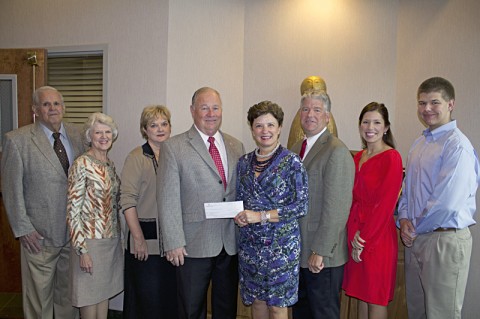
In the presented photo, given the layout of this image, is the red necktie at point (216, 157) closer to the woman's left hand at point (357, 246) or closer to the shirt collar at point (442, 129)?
the woman's left hand at point (357, 246)

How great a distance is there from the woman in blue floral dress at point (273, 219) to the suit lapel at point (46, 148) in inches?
54.9

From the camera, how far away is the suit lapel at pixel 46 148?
2.72 meters

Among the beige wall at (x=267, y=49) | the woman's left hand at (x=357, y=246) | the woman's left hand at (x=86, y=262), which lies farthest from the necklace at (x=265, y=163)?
the beige wall at (x=267, y=49)

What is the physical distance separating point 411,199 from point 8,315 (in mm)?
3158

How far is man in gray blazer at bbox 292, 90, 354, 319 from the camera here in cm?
211

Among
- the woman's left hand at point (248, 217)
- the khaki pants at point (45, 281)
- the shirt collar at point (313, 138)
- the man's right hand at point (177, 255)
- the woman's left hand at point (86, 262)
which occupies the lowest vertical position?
the khaki pants at point (45, 281)

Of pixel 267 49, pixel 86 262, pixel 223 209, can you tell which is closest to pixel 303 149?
pixel 223 209

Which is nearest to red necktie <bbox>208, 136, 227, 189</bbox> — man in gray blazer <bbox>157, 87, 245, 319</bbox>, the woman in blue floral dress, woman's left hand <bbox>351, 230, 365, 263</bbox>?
man in gray blazer <bbox>157, 87, 245, 319</bbox>

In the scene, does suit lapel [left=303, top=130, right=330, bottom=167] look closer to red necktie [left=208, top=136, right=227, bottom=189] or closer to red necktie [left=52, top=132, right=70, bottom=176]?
red necktie [left=208, top=136, right=227, bottom=189]

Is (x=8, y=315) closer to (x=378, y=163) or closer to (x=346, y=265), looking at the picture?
(x=346, y=265)

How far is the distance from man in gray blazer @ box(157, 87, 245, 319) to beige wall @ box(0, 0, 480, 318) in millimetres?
1221

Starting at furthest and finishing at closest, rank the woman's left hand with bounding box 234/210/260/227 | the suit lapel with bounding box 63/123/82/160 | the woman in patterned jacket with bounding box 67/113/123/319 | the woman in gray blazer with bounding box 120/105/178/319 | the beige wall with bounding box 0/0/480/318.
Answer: the beige wall with bounding box 0/0/480/318 < the suit lapel with bounding box 63/123/82/160 < the woman in gray blazer with bounding box 120/105/178/319 < the woman in patterned jacket with bounding box 67/113/123/319 < the woman's left hand with bounding box 234/210/260/227

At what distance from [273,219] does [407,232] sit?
2.95ft

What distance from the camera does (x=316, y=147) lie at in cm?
224
